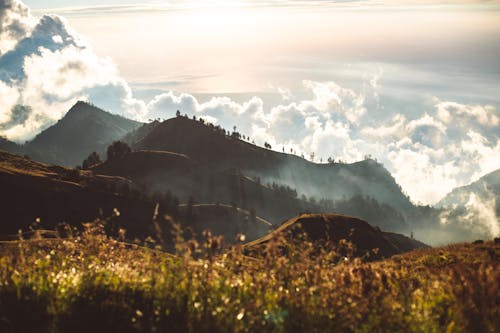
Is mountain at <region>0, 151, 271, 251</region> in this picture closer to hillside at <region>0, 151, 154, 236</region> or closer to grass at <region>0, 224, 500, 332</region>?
hillside at <region>0, 151, 154, 236</region>

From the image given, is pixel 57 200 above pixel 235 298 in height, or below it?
above

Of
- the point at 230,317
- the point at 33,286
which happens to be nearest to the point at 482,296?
the point at 230,317

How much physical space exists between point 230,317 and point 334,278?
204 centimetres

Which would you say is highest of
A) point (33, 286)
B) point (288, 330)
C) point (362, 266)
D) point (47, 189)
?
point (47, 189)

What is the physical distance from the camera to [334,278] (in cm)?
759

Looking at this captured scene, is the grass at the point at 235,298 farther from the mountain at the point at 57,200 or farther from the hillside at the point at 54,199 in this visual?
the hillside at the point at 54,199

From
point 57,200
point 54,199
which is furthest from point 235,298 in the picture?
point 57,200

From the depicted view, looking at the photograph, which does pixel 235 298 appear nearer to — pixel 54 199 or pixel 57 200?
pixel 54 199

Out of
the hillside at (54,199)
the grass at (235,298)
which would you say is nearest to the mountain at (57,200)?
the hillside at (54,199)

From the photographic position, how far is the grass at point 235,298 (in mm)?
6664

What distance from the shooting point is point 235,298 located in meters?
7.30

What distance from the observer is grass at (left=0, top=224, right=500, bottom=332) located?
21.9ft

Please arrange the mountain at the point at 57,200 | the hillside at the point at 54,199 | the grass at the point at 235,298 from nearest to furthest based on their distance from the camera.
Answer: the grass at the point at 235,298, the mountain at the point at 57,200, the hillside at the point at 54,199

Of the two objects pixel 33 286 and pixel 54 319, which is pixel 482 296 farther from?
pixel 33 286
